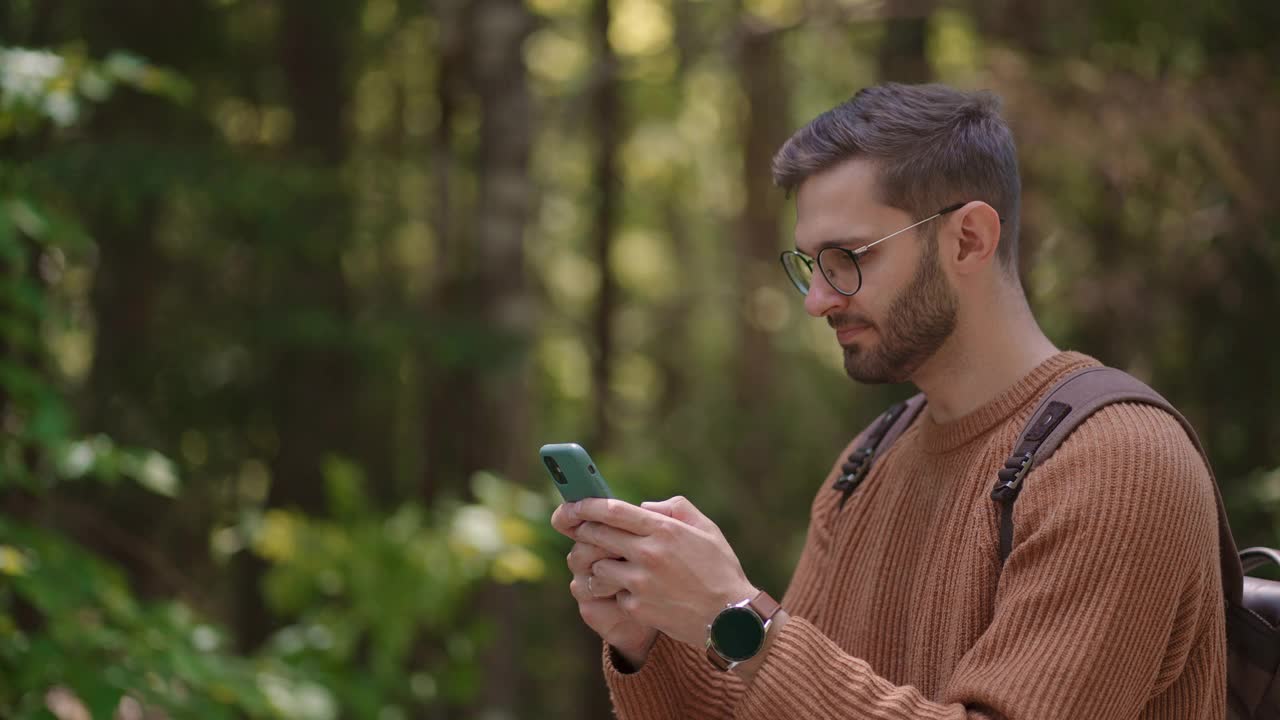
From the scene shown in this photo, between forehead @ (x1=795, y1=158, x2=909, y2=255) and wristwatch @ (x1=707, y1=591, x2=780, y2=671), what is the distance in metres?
0.64

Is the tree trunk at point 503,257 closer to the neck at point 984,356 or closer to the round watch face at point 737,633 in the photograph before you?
the neck at point 984,356

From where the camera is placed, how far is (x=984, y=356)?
2.17m

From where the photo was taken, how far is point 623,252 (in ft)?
74.8

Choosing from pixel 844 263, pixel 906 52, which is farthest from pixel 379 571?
pixel 906 52

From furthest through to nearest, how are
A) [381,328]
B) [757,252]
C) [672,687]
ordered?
1. [757,252]
2. [381,328]
3. [672,687]

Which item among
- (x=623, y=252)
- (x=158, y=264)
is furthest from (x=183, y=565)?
(x=623, y=252)

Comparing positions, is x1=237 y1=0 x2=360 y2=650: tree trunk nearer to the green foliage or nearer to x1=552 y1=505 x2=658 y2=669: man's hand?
the green foliage

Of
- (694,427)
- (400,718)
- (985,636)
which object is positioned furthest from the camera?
(694,427)

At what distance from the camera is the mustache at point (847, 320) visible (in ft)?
6.99

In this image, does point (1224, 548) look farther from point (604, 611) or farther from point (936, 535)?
point (604, 611)


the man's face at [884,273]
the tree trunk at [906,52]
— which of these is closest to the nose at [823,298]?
the man's face at [884,273]

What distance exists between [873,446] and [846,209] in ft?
2.06

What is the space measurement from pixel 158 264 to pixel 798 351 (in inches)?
337

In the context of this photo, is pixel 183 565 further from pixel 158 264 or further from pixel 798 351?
pixel 798 351
